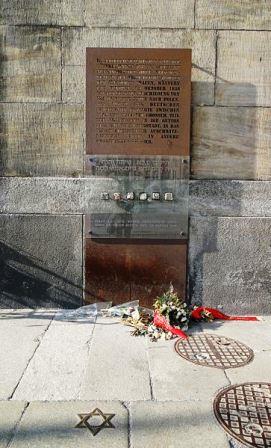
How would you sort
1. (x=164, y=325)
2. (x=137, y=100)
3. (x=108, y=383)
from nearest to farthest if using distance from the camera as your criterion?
(x=108, y=383) → (x=164, y=325) → (x=137, y=100)

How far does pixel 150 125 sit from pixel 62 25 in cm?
176

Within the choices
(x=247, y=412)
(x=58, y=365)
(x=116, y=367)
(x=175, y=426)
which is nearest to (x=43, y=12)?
(x=58, y=365)

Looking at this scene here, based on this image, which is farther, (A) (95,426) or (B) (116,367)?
(B) (116,367)

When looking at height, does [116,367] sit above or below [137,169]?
below

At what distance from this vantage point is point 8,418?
11.9 feet

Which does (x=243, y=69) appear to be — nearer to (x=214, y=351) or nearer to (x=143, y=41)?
(x=143, y=41)

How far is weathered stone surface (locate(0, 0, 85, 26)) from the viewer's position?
5.95 metres

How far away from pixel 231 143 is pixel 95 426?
405 cm

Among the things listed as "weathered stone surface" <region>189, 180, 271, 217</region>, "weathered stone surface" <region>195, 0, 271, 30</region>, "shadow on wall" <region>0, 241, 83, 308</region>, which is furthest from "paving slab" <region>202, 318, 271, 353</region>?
"weathered stone surface" <region>195, 0, 271, 30</region>

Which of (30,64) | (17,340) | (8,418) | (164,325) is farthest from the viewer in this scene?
(30,64)

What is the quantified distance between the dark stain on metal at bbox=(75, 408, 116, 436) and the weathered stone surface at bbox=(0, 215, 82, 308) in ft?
8.73

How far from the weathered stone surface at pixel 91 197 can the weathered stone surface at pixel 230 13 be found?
2.07 metres

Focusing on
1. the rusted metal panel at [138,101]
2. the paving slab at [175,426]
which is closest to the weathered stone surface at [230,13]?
the rusted metal panel at [138,101]

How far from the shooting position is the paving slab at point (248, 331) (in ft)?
17.2
